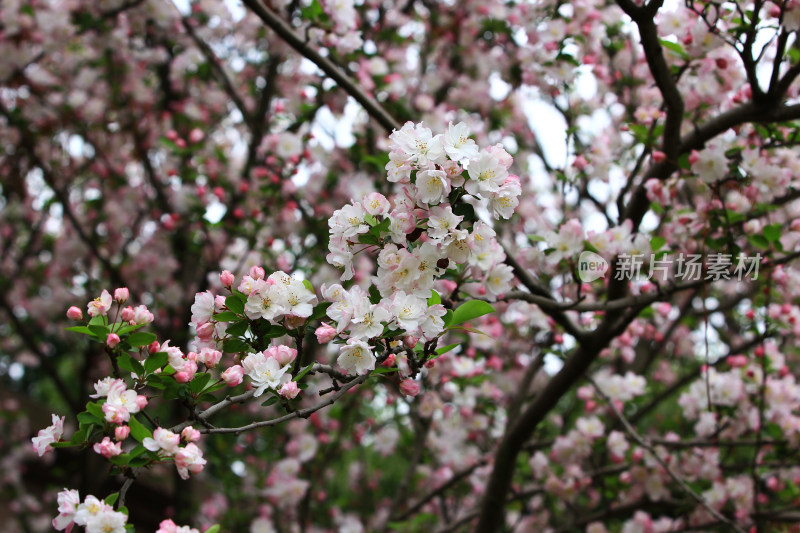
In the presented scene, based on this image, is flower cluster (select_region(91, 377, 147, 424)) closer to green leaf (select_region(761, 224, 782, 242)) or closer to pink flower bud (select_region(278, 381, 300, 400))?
pink flower bud (select_region(278, 381, 300, 400))

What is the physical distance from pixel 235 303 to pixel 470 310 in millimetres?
497

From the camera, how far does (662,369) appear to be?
195 inches

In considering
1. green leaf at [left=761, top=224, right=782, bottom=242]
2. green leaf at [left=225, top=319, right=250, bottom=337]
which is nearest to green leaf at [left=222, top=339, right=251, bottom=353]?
green leaf at [left=225, top=319, right=250, bottom=337]

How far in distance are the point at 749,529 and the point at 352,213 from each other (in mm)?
2441

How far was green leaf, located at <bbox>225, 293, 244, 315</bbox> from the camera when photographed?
4.68 feet

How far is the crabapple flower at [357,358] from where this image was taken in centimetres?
140

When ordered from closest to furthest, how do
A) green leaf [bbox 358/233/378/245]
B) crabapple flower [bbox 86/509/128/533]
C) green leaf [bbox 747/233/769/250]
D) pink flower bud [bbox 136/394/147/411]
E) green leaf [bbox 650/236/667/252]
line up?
crabapple flower [bbox 86/509/128/533], pink flower bud [bbox 136/394/147/411], green leaf [bbox 358/233/378/245], green leaf [bbox 650/236/667/252], green leaf [bbox 747/233/769/250]

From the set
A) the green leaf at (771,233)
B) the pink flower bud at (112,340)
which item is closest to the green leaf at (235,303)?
the pink flower bud at (112,340)

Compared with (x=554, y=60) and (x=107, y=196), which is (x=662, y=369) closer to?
(x=554, y=60)

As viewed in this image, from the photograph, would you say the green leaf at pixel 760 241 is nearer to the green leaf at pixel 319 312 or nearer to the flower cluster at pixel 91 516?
the green leaf at pixel 319 312

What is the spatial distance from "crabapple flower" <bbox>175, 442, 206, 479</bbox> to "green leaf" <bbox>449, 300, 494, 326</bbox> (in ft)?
1.88

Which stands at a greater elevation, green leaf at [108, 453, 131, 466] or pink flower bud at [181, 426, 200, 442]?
pink flower bud at [181, 426, 200, 442]

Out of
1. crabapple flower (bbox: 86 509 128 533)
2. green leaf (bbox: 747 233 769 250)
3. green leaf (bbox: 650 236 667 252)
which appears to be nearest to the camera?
crabapple flower (bbox: 86 509 128 533)

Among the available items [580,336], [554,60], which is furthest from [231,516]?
[554,60]
